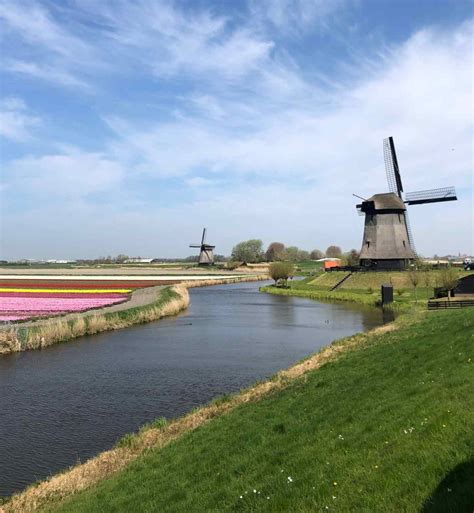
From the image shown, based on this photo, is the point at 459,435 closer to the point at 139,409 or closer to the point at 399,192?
the point at 139,409

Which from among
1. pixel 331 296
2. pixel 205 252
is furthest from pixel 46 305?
pixel 205 252

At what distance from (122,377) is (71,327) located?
10063mm

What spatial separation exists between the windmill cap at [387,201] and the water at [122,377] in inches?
1011

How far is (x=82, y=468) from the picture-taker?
437 inches

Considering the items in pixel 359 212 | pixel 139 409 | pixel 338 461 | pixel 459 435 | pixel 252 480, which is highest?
pixel 359 212

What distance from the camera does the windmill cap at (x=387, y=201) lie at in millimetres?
60000

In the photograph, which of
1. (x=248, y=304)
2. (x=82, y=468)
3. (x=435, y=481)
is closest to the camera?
(x=435, y=481)

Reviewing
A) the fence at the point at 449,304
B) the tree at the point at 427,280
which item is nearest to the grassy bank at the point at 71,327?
the fence at the point at 449,304

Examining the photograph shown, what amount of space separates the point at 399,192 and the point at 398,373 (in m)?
55.5

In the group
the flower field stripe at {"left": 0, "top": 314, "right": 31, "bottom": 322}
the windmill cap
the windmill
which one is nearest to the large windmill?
the windmill cap

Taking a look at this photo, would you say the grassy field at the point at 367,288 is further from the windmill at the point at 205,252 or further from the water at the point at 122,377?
the windmill at the point at 205,252

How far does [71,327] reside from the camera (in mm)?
29078

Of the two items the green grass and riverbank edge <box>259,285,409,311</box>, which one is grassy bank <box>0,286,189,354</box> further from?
riverbank edge <box>259,285,409,311</box>

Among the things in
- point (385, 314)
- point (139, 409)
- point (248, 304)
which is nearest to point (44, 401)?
point (139, 409)
